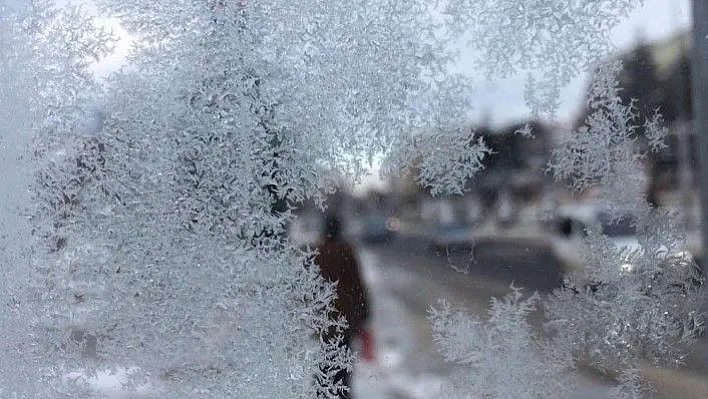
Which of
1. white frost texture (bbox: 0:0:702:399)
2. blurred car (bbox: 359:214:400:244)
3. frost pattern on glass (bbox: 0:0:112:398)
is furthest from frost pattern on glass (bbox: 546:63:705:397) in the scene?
frost pattern on glass (bbox: 0:0:112:398)

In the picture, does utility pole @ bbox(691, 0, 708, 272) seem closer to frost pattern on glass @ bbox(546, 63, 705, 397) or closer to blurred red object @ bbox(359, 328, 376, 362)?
frost pattern on glass @ bbox(546, 63, 705, 397)

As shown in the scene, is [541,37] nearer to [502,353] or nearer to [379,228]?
[379,228]

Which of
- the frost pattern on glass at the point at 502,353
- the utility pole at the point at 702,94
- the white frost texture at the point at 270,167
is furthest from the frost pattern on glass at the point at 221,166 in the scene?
the utility pole at the point at 702,94

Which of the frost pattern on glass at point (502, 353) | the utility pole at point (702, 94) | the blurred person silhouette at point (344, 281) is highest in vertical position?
the utility pole at point (702, 94)

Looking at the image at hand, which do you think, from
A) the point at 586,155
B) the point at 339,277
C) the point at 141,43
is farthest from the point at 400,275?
the point at 141,43

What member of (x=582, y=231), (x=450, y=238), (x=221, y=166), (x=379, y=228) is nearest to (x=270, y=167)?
(x=221, y=166)

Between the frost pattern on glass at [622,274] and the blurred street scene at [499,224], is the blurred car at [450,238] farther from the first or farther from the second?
the frost pattern on glass at [622,274]
